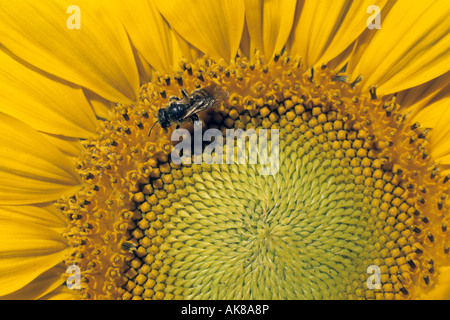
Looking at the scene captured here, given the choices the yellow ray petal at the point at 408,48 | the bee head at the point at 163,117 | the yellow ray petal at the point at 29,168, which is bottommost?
the yellow ray petal at the point at 29,168

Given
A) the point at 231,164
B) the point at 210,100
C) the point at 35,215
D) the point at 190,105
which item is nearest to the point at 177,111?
the point at 190,105

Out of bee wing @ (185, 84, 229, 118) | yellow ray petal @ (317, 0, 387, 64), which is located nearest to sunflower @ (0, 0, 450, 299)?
yellow ray petal @ (317, 0, 387, 64)

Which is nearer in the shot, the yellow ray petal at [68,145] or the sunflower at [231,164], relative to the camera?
the sunflower at [231,164]

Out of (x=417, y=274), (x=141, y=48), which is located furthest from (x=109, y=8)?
(x=417, y=274)

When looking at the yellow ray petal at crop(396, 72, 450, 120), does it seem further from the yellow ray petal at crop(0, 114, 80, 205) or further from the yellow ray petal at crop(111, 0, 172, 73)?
the yellow ray petal at crop(0, 114, 80, 205)

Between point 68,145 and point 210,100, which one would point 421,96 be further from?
point 68,145

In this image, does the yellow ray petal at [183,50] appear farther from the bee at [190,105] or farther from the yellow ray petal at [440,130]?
the yellow ray petal at [440,130]

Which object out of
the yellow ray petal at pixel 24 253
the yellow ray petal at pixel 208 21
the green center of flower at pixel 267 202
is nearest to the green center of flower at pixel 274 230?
the green center of flower at pixel 267 202
